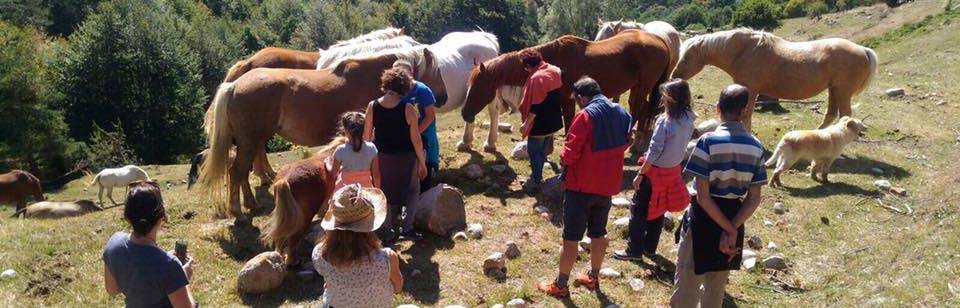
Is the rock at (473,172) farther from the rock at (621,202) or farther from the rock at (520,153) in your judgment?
the rock at (621,202)

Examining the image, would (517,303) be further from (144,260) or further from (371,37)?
(371,37)

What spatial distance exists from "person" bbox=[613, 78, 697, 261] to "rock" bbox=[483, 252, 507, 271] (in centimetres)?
132

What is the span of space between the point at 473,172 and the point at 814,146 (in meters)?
4.67

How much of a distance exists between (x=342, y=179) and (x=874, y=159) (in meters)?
8.46

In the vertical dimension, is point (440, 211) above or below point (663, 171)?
below

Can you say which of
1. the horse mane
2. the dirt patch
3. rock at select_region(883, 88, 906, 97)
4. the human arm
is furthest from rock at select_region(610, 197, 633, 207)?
rock at select_region(883, 88, 906, 97)

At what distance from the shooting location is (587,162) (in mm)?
4613

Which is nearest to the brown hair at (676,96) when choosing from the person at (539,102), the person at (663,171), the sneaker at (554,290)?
the person at (663,171)

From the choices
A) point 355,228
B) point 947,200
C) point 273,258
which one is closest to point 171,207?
point 273,258

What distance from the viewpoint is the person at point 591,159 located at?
457cm

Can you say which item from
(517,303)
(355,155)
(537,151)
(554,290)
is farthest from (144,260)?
(537,151)

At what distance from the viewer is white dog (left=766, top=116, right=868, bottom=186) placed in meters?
7.79

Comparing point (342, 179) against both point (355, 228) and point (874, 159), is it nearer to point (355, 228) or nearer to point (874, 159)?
point (355, 228)

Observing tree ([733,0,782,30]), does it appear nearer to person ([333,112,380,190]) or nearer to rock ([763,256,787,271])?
rock ([763,256,787,271])
